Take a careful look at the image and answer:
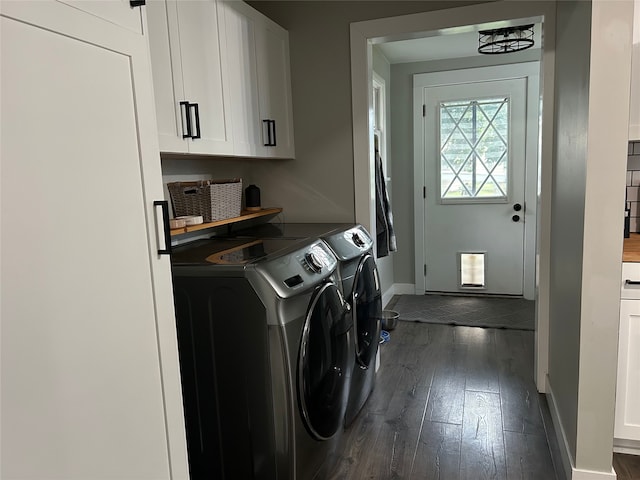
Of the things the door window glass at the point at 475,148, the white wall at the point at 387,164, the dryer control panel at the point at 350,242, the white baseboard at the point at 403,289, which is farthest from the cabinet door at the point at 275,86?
the white baseboard at the point at 403,289

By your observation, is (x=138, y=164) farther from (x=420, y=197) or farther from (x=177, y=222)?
(x=420, y=197)

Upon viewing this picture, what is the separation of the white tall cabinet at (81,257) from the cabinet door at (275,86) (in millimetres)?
1451

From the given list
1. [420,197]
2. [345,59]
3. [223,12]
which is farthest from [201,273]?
[420,197]

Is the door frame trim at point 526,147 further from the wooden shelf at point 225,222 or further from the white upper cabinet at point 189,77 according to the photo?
the white upper cabinet at point 189,77

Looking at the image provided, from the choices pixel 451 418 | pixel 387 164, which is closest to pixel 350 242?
pixel 451 418

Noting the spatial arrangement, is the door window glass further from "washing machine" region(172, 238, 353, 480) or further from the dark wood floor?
"washing machine" region(172, 238, 353, 480)

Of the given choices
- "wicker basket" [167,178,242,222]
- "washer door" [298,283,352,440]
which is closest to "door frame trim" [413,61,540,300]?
"washer door" [298,283,352,440]

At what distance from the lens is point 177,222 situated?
6.19 feet

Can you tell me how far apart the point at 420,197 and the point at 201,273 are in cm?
335

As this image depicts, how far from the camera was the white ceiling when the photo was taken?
145 inches

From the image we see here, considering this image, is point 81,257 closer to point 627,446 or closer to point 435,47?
point 627,446

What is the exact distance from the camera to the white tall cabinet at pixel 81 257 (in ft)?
2.51

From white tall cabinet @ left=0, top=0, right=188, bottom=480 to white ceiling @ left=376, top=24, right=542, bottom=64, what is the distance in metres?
3.00

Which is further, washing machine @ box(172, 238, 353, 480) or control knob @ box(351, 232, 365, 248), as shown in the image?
control knob @ box(351, 232, 365, 248)
